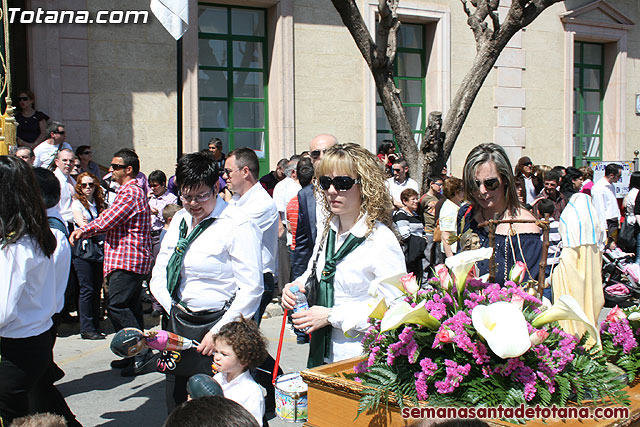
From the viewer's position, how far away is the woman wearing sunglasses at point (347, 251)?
342 cm

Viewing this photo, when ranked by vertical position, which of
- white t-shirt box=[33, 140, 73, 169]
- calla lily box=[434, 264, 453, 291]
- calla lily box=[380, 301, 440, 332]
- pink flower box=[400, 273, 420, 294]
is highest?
white t-shirt box=[33, 140, 73, 169]

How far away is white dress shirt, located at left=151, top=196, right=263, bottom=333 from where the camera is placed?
3967mm

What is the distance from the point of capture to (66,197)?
799cm

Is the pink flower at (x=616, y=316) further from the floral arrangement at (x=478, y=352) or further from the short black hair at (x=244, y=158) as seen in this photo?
the short black hair at (x=244, y=158)

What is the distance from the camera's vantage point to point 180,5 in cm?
941

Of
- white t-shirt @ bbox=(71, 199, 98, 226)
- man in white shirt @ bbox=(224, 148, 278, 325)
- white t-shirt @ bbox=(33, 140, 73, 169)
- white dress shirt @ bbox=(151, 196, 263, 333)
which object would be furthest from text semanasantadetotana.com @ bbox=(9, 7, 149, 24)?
white dress shirt @ bbox=(151, 196, 263, 333)

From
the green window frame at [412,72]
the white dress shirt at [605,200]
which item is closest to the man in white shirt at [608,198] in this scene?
the white dress shirt at [605,200]

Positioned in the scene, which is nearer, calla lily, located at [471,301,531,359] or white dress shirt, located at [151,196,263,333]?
calla lily, located at [471,301,531,359]

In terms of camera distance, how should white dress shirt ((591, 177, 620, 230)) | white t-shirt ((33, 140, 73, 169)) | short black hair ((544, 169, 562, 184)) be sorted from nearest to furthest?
1. white t-shirt ((33, 140, 73, 169))
2. short black hair ((544, 169, 562, 184))
3. white dress shirt ((591, 177, 620, 230))

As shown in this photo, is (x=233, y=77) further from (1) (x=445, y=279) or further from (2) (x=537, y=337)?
(2) (x=537, y=337)

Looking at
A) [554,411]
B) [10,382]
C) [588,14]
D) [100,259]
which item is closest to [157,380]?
[100,259]

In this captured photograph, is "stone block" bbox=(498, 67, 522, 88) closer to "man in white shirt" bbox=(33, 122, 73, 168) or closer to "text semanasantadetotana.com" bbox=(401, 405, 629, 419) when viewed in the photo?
"man in white shirt" bbox=(33, 122, 73, 168)

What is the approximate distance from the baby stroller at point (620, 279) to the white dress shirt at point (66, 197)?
7.48m

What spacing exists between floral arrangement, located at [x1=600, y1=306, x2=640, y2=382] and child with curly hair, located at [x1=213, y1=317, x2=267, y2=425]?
1.82 metres
